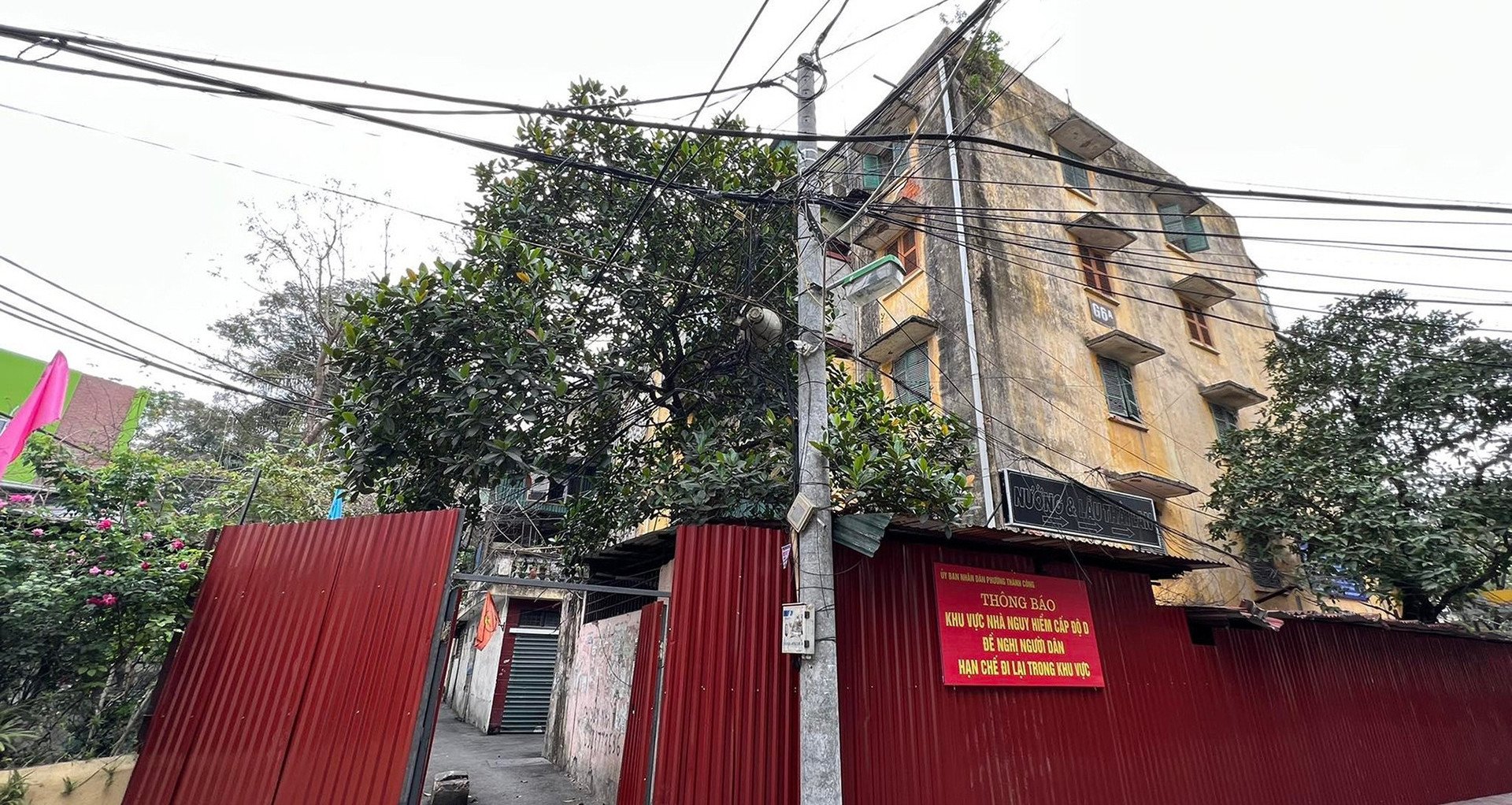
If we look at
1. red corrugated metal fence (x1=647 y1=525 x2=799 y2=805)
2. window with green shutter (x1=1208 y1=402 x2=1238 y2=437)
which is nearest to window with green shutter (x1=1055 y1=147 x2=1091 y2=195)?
window with green shutter (x1=1208 y1=402 x2=1238 y2=437)

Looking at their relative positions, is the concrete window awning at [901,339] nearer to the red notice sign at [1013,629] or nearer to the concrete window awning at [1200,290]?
the red notice sign at [1013,629]

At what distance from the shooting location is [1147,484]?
414 inches

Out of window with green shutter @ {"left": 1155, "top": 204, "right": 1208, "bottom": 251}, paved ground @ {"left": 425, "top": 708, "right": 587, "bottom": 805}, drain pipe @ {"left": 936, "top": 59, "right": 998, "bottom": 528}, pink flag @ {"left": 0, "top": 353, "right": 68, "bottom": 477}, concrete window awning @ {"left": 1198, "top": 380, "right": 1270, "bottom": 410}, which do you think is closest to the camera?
pink flag @ {"left": 0, "top": 353, "right": 68, "bottom": 477}

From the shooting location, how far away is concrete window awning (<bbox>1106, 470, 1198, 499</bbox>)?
10.3m

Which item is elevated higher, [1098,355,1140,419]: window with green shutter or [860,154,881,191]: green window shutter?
[860,154,881,191]: green window shutter

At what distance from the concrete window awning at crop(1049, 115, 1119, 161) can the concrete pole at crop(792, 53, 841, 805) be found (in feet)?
33.6

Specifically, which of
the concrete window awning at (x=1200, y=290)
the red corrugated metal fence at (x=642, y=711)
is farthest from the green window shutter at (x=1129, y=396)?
the red corrugated metal fence at (x=642, y=711)

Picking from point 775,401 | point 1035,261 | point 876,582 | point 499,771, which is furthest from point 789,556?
point 1035,261

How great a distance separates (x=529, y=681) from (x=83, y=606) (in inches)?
490

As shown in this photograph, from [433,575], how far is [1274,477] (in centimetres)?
1262

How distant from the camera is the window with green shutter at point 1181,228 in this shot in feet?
50.1

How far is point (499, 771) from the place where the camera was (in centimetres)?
995

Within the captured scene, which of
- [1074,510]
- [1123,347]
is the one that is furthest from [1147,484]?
[1123,347]

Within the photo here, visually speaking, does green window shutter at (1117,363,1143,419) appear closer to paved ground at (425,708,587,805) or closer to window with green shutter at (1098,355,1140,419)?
window with green shutter at (1098,355,1140,419)
